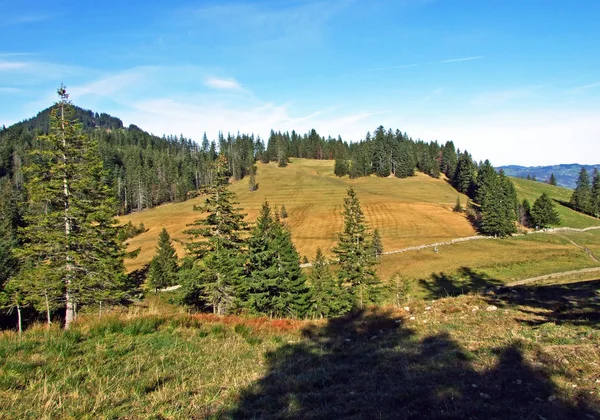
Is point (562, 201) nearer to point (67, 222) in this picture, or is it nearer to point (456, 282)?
point (456, 282)

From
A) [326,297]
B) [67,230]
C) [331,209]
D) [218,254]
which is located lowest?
[326,297]

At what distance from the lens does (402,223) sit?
294ft

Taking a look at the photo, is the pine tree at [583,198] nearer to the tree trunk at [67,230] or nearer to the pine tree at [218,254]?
the pine tree at [218,254]

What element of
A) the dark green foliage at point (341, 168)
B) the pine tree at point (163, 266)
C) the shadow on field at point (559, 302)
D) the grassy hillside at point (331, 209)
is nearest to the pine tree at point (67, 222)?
the shadow on field at point (559, 302)

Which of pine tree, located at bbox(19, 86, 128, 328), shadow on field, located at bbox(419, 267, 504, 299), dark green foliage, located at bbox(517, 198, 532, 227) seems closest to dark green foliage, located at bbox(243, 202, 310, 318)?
pine tree, located at bbox(19, 86, 128, 328)

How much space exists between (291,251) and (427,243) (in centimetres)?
4270

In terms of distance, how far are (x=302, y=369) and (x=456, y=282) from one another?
43504 millimetres

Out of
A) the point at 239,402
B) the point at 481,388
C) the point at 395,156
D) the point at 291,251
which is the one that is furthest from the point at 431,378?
the point at 395,156

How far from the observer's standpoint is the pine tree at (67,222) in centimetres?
2091

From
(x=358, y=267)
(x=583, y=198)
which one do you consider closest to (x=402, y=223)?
(x=358, y=267)

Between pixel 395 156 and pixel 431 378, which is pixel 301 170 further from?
pixel 431 378

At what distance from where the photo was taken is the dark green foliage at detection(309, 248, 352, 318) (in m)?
36.3

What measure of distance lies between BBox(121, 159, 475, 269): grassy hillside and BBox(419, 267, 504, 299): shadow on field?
21.5 meters

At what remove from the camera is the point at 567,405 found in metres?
5.20
